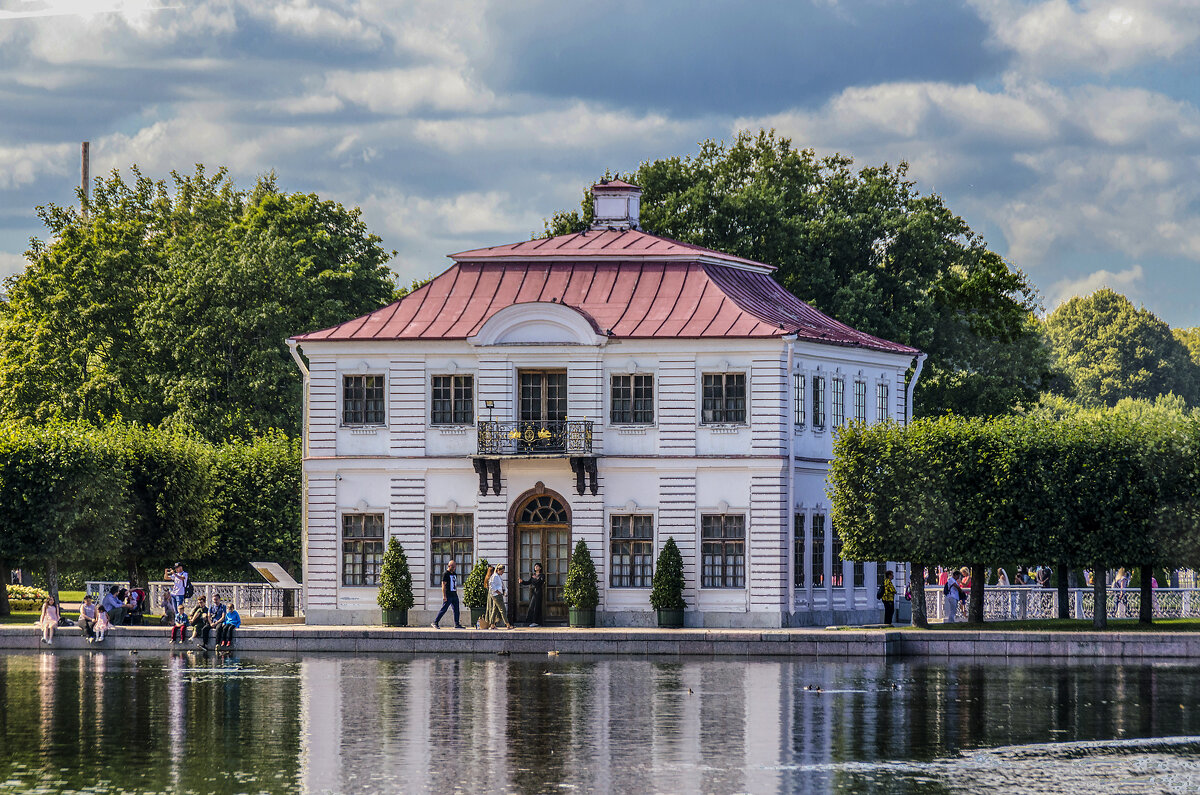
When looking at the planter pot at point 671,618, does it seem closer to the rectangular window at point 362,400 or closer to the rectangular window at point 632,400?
the rectangular window at point 632,400

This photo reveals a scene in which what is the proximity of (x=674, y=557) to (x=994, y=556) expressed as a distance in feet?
25.8

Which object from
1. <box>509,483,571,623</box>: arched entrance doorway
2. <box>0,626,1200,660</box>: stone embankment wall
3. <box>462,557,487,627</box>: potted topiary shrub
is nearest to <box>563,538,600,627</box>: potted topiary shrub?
<box>509,483,571,623</box>: arched entrance doorway

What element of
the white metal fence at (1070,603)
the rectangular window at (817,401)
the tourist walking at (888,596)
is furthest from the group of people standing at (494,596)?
the white metal fence at (1070,603)

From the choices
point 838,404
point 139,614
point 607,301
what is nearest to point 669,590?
point 838,404

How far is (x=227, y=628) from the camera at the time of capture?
45.0 meters

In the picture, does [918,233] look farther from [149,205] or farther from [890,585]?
[149,205]

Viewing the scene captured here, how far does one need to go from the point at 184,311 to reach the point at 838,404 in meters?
28.7

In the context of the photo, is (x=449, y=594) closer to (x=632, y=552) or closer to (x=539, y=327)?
(x=632, y=552)

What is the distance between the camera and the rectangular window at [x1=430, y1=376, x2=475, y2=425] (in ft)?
167

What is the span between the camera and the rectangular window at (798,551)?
1937 inches

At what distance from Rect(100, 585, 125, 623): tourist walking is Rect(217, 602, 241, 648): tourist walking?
5.30 meters

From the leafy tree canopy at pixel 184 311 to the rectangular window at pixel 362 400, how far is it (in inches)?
733

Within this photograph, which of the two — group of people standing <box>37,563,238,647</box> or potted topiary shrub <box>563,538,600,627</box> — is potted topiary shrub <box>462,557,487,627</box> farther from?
group of people standing <box>37,563,238,647</box>

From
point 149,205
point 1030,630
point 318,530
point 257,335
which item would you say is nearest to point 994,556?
point 1030,630
